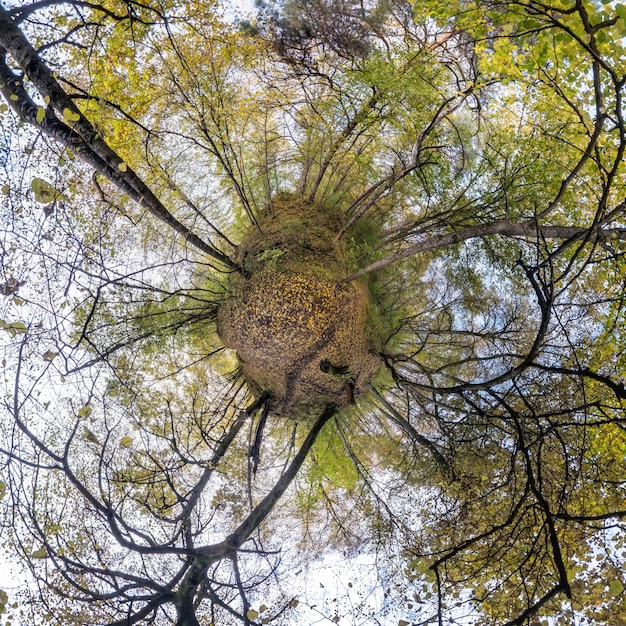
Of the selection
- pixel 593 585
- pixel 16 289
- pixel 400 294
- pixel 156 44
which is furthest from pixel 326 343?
pixel 156 44

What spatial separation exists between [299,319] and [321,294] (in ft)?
1.35

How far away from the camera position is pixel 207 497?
762 centimetres

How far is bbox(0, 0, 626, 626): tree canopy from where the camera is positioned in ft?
16.9

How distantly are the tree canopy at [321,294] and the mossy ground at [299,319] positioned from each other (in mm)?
36

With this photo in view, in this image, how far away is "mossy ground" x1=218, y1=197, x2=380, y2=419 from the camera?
6219 millimetres

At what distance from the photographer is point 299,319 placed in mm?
6184

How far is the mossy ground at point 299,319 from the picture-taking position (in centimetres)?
622

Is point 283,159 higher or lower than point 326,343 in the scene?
higher

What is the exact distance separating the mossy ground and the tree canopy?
36 millimetres

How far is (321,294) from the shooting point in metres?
6.26

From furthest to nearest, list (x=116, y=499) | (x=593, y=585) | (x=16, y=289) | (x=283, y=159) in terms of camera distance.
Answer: (x=283, y=159)
(x=116, y=499)
(x=593, y=585)
(x=16, y=289)

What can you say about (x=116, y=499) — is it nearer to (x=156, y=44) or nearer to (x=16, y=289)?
(x=16, y=289)

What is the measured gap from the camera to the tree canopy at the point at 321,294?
16.9 ft

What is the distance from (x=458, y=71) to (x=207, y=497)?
24.3ft
